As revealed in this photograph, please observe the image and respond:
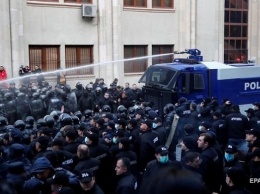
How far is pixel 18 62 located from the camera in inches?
803

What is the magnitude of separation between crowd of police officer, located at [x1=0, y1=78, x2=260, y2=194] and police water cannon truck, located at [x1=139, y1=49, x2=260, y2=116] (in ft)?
5.32

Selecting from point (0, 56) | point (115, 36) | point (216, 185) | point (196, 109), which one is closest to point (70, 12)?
point (115, 36)

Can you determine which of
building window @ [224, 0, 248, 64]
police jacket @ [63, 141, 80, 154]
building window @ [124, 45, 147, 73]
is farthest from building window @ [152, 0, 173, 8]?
police jacket @ [63, 141, 80, 154]

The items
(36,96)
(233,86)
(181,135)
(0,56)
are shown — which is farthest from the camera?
(0,56)

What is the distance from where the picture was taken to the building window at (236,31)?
97.0 ft

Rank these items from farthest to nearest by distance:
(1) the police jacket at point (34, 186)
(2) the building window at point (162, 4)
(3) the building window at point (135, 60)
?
(2) the building window at point (162, 4)
(3) the building window at point (135, 60)
(1) the police jacket at point (34, 186)

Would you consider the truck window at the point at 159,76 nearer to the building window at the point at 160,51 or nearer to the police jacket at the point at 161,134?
the police jacket at the point at 161,134

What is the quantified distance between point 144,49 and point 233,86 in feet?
37.2

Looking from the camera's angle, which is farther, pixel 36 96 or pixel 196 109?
pixel 36 96

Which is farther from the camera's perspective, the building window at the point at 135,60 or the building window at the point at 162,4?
the building window at the point at 162,4

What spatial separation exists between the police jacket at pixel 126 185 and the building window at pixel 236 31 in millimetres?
24839

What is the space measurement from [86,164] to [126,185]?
2.86 ft

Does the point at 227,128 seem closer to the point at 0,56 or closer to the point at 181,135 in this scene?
the point at 181,135

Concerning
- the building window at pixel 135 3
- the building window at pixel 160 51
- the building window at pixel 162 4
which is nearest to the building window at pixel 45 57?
the building window at pixel 135 3
